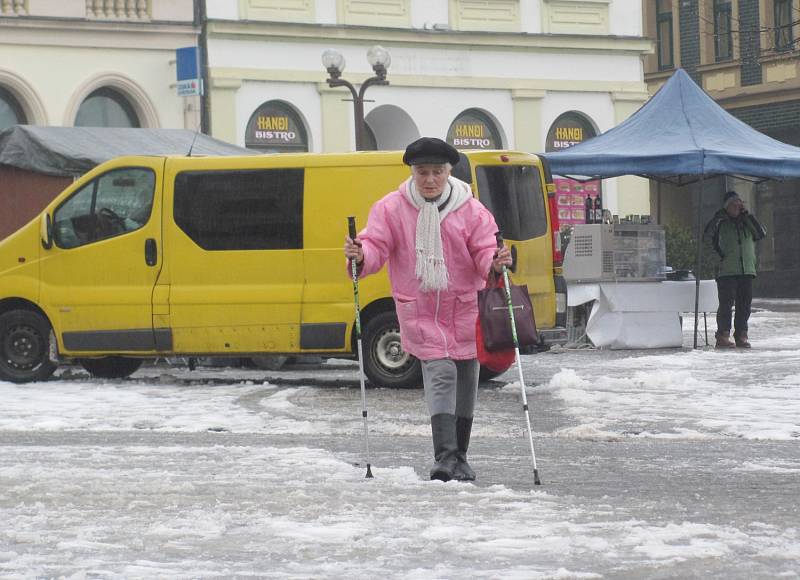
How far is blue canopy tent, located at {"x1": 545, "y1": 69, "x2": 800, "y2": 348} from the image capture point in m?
23.5

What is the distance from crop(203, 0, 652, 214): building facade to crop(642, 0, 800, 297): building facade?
12.4 feet

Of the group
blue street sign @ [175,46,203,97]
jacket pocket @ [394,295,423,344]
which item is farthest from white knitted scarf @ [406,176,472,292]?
blue street sign @ [175,46,203,97]

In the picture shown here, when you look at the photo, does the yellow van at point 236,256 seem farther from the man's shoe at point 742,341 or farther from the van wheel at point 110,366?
the man's shoe at point 742,341

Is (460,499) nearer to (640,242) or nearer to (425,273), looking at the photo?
(425,273)

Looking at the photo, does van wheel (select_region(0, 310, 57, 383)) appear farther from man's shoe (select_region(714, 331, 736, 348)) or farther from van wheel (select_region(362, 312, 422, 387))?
man's shoe (select_region(714, 331, 736, 348))

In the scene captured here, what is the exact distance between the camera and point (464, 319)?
35.1 ft

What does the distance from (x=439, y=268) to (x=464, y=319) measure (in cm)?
34

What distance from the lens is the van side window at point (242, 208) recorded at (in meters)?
17.8

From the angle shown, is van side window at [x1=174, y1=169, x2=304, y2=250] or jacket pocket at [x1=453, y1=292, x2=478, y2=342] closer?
jacket pocket at [x1=453, y1=292, x2=478, y2=342]

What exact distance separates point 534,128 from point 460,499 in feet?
95.0

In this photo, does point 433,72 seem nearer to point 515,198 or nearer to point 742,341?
point 742,341

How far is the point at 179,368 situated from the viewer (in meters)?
21.7

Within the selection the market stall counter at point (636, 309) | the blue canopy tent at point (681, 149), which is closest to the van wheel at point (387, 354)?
the blue canopy tent at point (681, 149)

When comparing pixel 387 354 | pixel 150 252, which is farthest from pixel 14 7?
pixel 387 354
